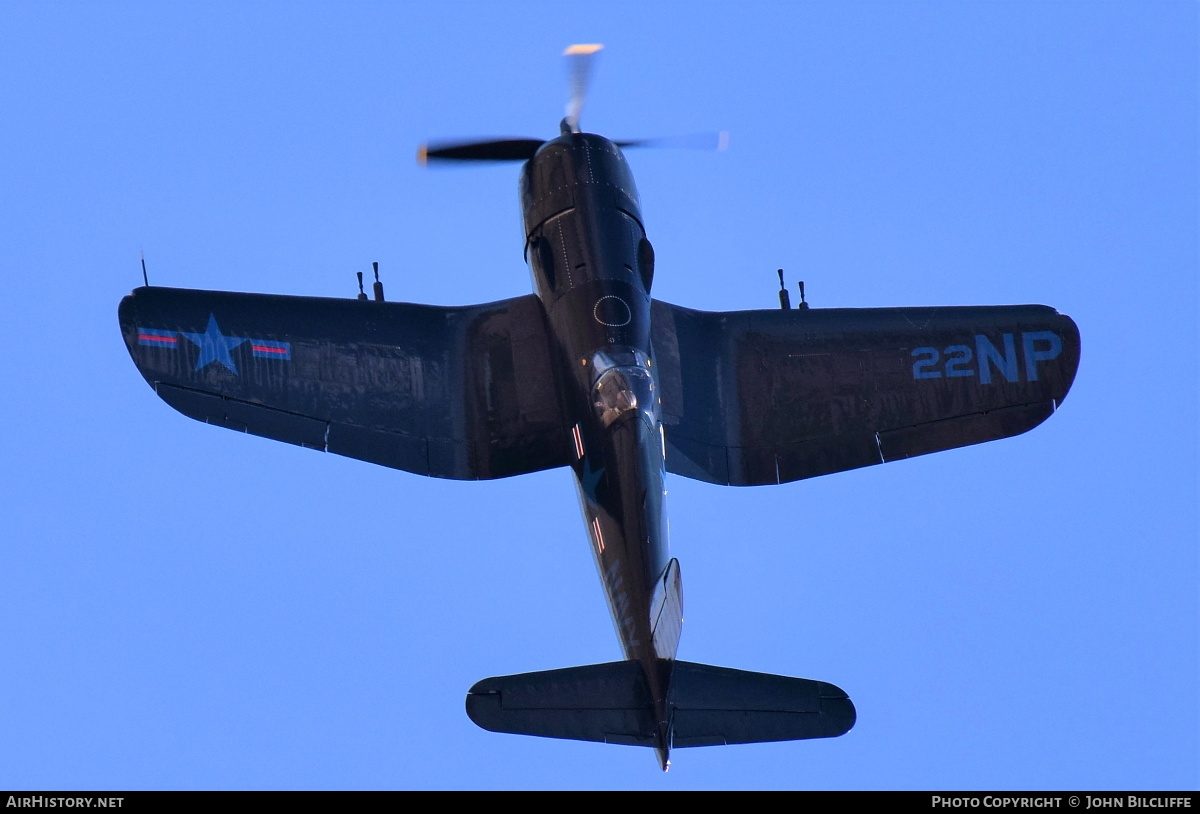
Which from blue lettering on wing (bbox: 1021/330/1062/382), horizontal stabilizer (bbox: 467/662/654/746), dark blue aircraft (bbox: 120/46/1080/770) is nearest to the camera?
horizontal stabilizer (bbox: 467/662/654/746)

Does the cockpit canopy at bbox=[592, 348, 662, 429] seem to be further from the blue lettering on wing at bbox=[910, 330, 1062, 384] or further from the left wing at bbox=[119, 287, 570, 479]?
the blue lettering on wing at bbox=[910, 330, 1062, 384]

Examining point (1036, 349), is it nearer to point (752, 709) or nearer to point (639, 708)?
point (752, 709)

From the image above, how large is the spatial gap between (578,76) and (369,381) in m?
4.93

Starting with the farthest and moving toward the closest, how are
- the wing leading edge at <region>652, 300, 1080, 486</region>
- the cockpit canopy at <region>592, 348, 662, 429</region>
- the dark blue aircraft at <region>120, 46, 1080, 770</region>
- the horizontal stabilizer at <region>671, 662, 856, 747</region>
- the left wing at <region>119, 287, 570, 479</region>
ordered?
1. the wing leading edge at <region>652, 300, 1080, 486</region>
2. the left wing at <region>119, 287, 570, 479</region>
3. the dark blue aircraft at <region>120, 46, 1080, 770</region>
4. the cockpit canopy at <region>592, 348, 662, 429</region>
5. the horizontal stabilizer at <region>671, 662, 856, 747</region>

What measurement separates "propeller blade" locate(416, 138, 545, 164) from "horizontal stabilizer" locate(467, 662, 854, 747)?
7.06 m

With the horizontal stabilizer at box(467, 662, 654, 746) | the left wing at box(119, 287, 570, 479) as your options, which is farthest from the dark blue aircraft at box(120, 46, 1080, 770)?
the horizontal stabilizer at box(467, 662, 654, 746)

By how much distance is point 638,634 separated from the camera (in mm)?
22328

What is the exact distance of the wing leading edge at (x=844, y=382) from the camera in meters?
25.2

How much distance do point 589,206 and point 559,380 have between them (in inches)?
89.4

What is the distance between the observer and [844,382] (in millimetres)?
25469

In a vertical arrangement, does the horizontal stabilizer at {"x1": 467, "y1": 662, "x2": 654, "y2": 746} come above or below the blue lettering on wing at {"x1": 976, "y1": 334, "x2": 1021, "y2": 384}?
below

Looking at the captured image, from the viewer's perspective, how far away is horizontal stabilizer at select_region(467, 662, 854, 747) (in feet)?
72.4

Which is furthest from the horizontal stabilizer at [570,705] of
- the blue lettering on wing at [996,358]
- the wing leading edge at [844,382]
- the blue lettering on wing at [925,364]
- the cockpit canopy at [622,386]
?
the blue lettering on wing at [996,358]
